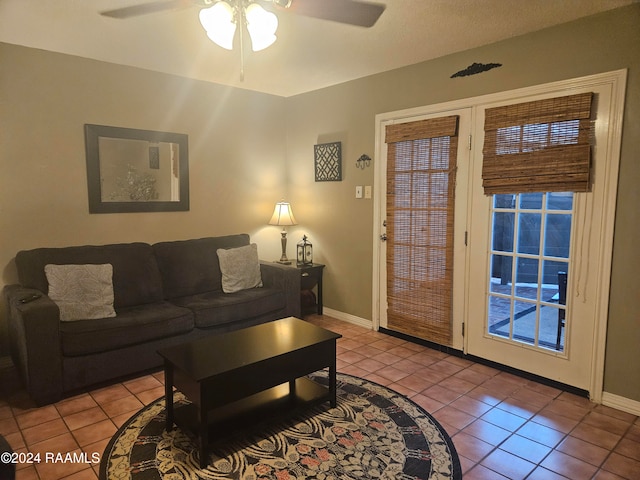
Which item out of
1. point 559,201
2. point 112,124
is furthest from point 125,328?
point 559,201

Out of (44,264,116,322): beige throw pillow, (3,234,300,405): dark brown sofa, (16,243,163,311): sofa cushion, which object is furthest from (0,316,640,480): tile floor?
(16,243,163,311): sofa cushion

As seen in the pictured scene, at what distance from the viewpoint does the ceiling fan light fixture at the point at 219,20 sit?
181 cm

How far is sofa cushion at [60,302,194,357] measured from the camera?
2.62m

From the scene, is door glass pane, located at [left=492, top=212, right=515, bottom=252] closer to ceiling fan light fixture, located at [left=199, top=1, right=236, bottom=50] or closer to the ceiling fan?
the ceiling fan

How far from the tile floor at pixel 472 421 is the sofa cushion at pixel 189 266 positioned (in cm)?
83

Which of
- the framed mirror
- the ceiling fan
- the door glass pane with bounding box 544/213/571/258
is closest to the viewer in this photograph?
the ceiling fan

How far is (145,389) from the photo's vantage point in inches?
109

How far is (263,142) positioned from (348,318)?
83.4 inches

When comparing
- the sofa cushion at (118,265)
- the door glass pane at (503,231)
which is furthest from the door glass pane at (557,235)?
the sofa cushion at (118,265)

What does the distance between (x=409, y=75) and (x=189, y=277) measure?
2589 mm

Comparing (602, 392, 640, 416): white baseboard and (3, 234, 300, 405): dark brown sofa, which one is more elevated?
(3, 234, 300, 405): dark brown sofa

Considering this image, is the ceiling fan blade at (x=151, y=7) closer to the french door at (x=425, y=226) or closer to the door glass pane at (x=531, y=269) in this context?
the french door at (x=425, y=226)

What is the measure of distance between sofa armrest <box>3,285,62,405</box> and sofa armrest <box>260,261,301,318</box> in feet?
5.81

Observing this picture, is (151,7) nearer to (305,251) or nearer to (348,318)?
(305,251)
